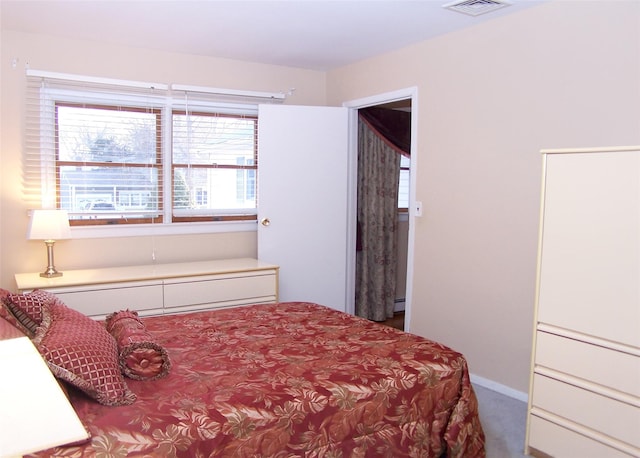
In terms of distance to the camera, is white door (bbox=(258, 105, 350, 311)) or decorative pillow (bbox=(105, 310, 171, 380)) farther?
white door (bbox=(258, 105, 350, 311))

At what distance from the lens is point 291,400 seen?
1.94 metres

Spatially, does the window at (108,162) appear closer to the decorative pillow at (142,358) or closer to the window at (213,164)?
the window at (213,164)

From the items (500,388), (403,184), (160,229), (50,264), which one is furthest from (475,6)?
(50,264)

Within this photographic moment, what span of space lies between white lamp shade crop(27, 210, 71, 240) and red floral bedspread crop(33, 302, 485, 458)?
1.19m

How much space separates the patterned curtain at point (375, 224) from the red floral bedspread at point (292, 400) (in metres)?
2.69

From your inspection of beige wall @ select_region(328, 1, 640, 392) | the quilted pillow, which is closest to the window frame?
beige wall @ select_region(328, 1, 640, 392)

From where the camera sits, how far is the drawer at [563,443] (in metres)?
2.32

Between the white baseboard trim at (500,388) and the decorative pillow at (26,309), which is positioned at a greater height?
the decorative pillow at (26,309)

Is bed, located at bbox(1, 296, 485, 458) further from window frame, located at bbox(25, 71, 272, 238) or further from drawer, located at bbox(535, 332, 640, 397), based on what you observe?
window frame, located at bbox(25, 71, 272, 238)

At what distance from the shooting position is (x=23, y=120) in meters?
3.68

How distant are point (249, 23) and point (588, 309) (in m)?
2.57

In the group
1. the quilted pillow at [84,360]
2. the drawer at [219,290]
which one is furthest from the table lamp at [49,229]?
the quilted pillow at [84,360]

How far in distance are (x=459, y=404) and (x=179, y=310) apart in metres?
2.10

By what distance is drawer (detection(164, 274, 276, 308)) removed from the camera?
3691mm
